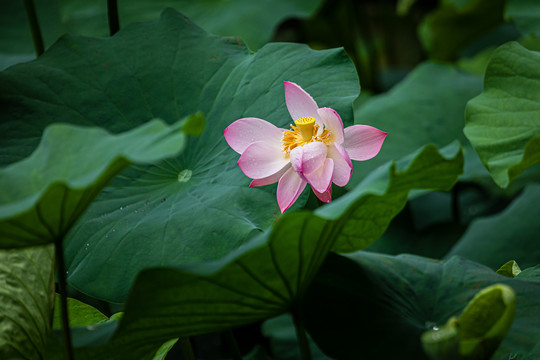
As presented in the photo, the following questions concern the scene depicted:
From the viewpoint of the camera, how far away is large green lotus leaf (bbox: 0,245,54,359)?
61cm

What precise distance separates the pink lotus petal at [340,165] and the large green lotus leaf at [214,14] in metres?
0.99

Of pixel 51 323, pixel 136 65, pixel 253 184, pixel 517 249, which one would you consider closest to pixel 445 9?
pixel 517 249

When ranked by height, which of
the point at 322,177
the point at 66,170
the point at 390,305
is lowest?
the point at 390,305

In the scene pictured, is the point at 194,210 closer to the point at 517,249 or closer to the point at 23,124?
the point at 23,124

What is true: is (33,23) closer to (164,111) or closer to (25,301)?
(164,111)

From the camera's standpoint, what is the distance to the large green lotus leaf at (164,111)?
0.66 meters

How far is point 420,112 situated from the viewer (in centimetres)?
147

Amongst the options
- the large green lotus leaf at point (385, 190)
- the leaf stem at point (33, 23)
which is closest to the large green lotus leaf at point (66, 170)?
the large green lotus leaf at point (385, 190)

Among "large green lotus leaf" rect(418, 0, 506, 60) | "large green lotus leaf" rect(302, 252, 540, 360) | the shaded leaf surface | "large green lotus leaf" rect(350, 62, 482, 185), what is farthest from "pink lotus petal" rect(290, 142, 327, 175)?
"large green lotus leaf" rect(418, 0, 506, 60)

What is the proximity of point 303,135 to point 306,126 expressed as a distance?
0.01 m

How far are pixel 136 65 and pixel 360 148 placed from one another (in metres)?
0.38

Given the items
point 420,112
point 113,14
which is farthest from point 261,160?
point 420,112

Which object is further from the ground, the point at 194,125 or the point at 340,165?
the point at 194,125

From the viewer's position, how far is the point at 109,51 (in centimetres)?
84
